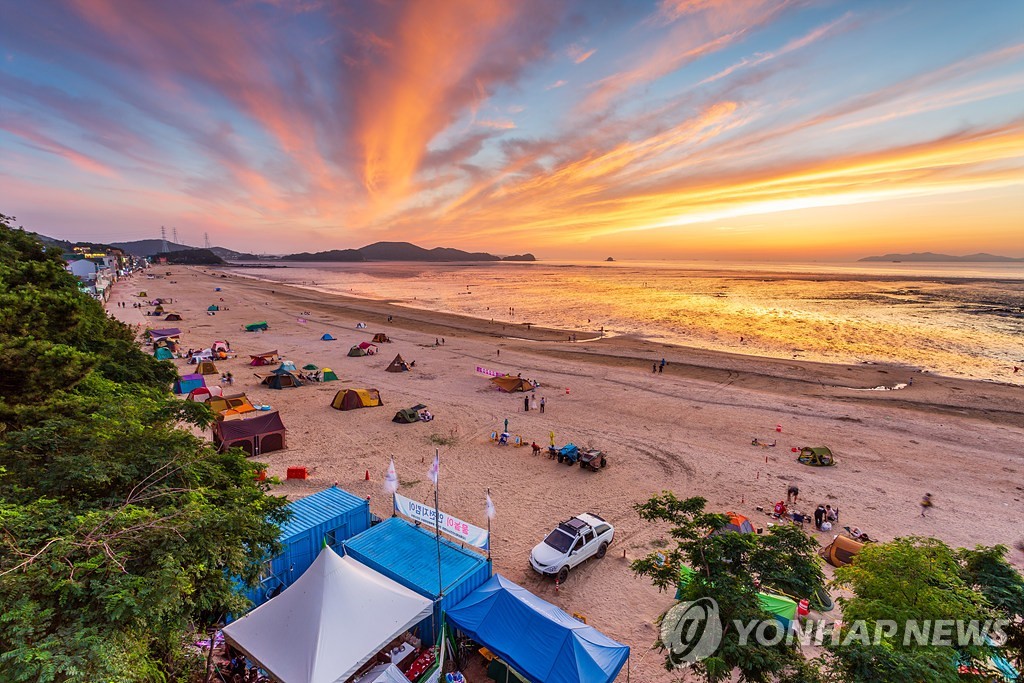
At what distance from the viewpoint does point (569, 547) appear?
1278cm

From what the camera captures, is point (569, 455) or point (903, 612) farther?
point (569, 455)

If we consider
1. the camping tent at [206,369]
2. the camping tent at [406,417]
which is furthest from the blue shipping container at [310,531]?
the camping tent at [206,369]

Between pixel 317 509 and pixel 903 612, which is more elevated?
pixel 903 612

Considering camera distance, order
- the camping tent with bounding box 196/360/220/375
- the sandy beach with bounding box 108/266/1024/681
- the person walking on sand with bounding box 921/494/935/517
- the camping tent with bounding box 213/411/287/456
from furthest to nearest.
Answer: the camping tent with bounding box 196/360/220/375 → the camping tent with bounding box 213/411/287/456 → the person walking on sand with bounding box 921/494/935/517 → the sandy beach with bounding box 108/266/1024/681

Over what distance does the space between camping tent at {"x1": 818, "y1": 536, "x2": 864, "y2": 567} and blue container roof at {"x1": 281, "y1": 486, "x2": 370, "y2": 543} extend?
14963 mm

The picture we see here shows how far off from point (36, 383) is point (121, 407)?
2.37 meters

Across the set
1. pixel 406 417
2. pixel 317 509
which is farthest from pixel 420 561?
pixel 406 417

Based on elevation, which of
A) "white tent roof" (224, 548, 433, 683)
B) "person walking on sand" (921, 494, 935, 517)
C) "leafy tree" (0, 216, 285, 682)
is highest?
"leafy tree" (0, 216, 285, 682)

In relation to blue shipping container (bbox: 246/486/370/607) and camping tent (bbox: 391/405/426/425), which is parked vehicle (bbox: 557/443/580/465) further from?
blue shipping container (bbox: 246/486/370/607)

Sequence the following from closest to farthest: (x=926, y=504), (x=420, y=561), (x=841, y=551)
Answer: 1. (x=420, y=561)
2. (x=841, y=551)
3. (x=926, y=504)

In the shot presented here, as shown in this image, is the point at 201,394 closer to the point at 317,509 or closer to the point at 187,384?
the point at 187,384

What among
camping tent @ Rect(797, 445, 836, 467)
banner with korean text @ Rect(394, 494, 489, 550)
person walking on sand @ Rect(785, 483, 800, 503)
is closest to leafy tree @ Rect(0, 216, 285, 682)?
banner with korean text @ Rect(394, 494, 489, 550)

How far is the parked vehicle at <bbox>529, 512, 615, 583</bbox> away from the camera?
12602 millimetres

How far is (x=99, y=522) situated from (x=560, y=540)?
10798mm
